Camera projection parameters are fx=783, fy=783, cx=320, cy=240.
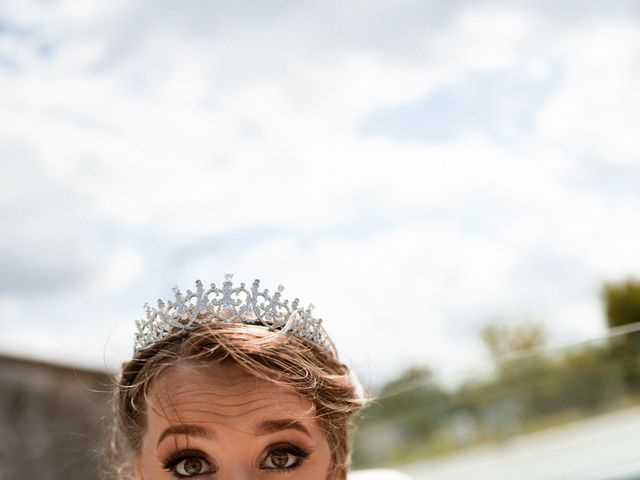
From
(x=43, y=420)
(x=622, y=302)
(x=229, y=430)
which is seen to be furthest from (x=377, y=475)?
(x=622, y=302)

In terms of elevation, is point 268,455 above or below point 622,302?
below

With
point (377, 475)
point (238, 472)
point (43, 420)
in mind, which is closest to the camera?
point (238, 472)

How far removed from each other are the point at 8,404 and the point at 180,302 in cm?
777

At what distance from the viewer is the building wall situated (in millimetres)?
8680

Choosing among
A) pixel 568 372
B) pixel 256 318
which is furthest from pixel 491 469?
pixel 256 318

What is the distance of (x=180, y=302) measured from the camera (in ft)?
6.66

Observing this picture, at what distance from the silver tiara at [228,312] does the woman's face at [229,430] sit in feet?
0.53

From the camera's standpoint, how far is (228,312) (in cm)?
202

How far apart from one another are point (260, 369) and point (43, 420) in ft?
26.7

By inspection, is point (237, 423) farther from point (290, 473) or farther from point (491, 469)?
point (491, 469)

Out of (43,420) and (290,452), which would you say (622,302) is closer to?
(43,420)

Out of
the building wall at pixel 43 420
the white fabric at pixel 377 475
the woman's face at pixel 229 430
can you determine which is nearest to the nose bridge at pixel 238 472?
the woman's face at pixel 229 430

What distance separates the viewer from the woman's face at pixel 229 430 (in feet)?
5.81

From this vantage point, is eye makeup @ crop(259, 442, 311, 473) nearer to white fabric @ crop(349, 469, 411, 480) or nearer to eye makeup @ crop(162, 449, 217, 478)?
eye makeup @ crop(162, 449, 217, 478)
